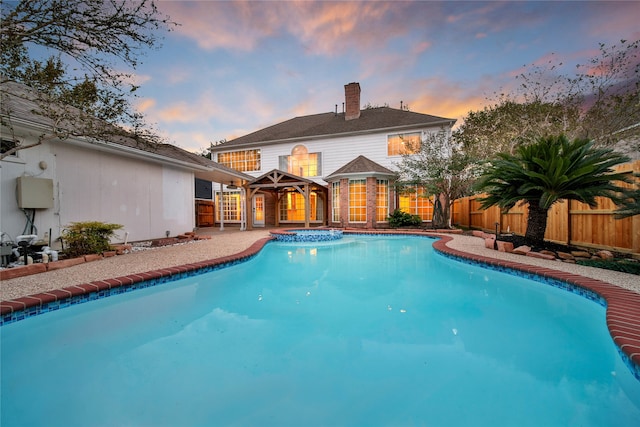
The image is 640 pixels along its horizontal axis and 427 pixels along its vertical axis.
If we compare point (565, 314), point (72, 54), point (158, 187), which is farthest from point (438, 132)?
point (72, 54)

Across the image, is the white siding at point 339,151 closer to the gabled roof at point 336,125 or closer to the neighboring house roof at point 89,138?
the gabled roof at point 336,125

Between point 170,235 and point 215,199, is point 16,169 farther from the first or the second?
point 215,199

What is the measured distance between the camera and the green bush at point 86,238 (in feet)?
20.1

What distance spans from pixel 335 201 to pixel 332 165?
2.59m

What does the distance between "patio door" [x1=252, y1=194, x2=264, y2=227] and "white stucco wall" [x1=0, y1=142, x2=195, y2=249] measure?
7220mm

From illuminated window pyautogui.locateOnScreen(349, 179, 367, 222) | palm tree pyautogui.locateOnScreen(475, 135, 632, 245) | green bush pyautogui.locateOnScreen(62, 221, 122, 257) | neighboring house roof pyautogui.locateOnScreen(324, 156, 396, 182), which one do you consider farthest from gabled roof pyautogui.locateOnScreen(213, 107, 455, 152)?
green bush pyautogui.locateOnScreen(62, 221, 122, 257)

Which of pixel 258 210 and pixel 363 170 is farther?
pixel 258 210

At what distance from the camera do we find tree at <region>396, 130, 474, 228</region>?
12.8 metres

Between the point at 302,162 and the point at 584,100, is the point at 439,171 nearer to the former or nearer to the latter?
the point at 584,100

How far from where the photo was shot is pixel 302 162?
57.9 feet

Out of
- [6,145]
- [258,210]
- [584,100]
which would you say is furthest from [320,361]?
[258,210]

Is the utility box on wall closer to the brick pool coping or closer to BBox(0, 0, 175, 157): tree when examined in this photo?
BBox(0, 0, 175, 157): tree

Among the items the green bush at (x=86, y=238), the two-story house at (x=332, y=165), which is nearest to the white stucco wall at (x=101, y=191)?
the green bush at (x=86, y=238)

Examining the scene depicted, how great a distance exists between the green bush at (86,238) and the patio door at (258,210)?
1175cm
